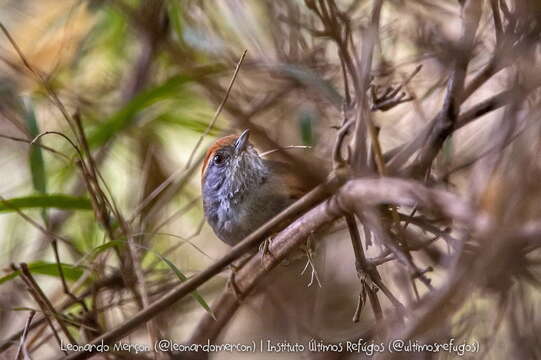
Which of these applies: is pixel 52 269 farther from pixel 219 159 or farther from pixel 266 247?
pixel 219 159

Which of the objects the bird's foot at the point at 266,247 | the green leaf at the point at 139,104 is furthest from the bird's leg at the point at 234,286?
the green leaf at the point at 139,104

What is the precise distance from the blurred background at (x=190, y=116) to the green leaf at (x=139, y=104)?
10 millimetres

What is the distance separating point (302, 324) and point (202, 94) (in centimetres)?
123

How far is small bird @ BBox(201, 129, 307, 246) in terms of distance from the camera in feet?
11.7

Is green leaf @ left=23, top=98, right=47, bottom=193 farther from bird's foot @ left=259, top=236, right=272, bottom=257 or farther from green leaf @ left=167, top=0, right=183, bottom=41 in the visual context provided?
bird's foot @ left=259, top=236, right=272, bottom=257

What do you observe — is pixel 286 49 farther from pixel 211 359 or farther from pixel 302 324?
pixel 211 359

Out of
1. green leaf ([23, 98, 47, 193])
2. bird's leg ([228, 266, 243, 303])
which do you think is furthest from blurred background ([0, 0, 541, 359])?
→ bird's leg ([228, 266, 243, 303])

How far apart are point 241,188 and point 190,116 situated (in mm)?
477

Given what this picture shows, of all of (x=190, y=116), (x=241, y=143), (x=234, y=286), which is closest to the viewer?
(x=234, y=286)

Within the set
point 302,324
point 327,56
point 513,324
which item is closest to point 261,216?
point 302,324

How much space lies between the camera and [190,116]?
12.4ft

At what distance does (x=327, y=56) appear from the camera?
3643 millimetres

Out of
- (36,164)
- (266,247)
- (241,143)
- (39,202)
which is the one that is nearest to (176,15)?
(241,143)

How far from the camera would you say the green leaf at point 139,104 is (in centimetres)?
307
